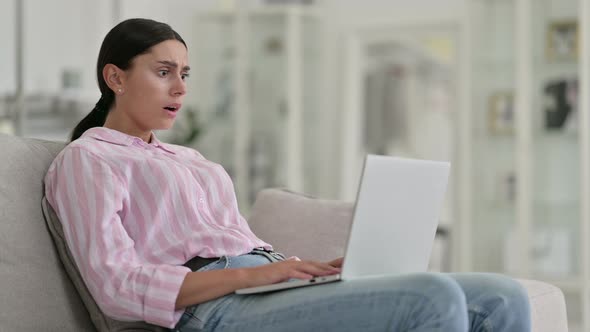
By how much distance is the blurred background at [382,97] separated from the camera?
15.9 ft

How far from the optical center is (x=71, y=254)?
1.85m

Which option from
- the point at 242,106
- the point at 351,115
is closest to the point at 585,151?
the point at 351,115

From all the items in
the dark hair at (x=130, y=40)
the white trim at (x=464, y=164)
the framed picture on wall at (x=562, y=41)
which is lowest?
the white trim at (x=464, y=164)

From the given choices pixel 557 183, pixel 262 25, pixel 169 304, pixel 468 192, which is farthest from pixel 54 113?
pixel 169 304

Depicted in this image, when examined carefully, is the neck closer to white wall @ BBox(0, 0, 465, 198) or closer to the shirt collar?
the shirt collar

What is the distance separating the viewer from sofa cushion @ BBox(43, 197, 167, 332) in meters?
1.80

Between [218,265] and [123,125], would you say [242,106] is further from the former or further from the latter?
[218,265]

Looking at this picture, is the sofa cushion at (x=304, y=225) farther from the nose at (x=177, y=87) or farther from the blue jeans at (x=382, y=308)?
the blue jeans at (x=382, y=308)

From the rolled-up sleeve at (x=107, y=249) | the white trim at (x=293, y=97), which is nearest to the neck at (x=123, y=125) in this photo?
the rolled-up sleeve at (x=107, y=249)

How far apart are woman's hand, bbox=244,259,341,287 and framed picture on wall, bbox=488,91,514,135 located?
366cm

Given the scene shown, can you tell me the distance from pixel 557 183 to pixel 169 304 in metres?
3.77

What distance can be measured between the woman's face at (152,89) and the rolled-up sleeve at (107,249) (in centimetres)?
25

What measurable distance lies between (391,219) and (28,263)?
2.56 feet

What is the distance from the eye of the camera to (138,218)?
183 cm
